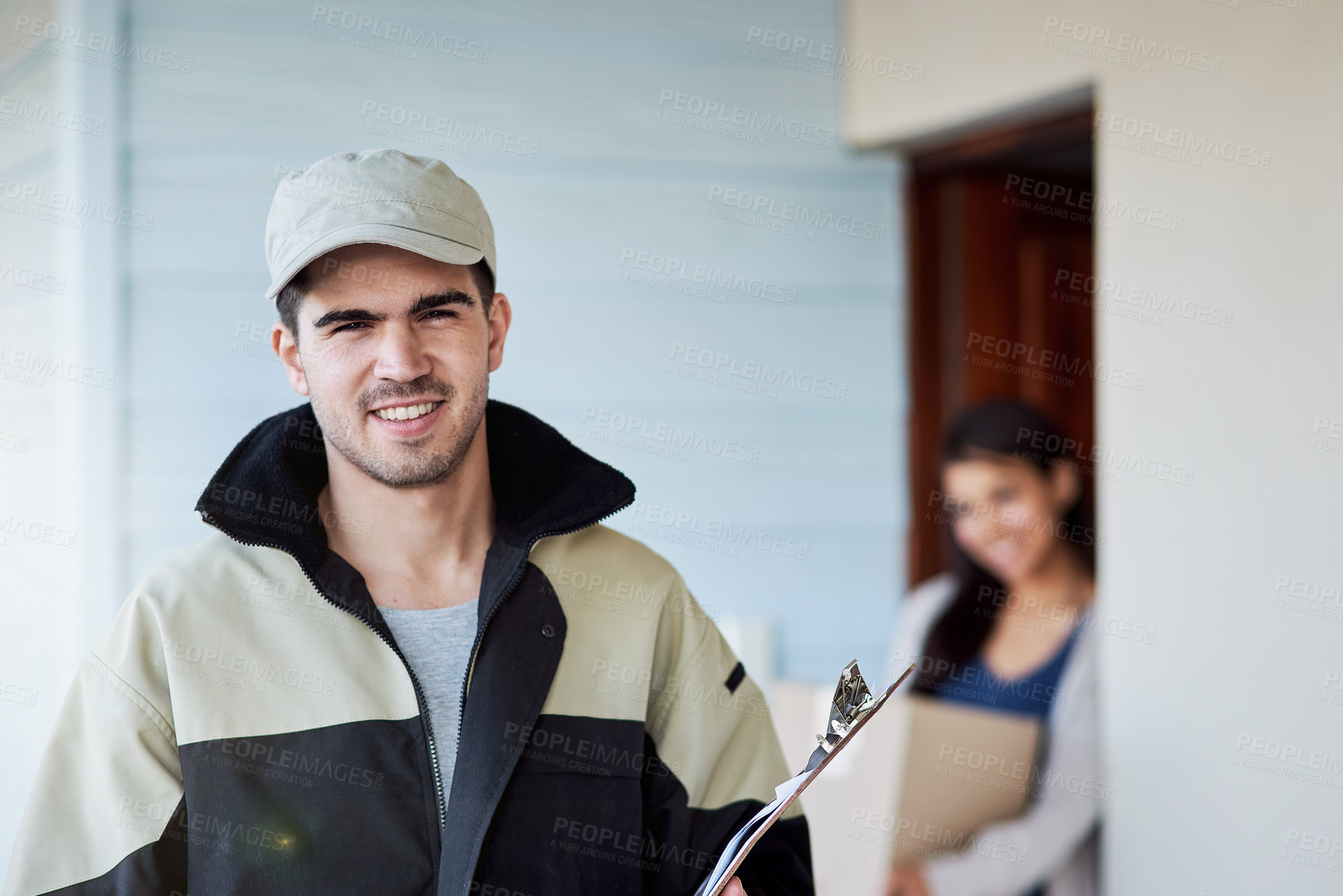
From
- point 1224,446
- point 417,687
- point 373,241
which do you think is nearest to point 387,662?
point 417,687

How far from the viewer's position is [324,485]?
1426 mm

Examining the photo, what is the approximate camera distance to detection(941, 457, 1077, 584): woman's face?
8.54ft

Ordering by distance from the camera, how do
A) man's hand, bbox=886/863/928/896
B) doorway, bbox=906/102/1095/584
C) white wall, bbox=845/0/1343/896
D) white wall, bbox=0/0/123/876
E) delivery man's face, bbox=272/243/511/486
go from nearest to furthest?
delivery man's face, bbox=272/243/511/486
white wall, bbox=0/0/123/876
white wall, bbox=845/0/1343/896
man's hand, bbox=886/863/928/896
doorway, bbox=906/102/1095/584

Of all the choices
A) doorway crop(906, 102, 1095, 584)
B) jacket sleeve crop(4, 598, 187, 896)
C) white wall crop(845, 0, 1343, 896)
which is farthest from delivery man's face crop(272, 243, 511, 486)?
doorway crop(906, 102, 1095, 584)

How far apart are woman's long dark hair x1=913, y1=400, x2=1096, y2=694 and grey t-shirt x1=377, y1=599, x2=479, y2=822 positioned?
162cm

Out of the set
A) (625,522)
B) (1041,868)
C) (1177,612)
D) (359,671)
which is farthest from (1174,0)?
(359,671)

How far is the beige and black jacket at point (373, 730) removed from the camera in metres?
1.22

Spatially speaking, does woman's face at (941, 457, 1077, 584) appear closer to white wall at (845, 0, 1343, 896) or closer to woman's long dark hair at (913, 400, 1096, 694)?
woman's long dark hair at (913, 400, 1096, 694)

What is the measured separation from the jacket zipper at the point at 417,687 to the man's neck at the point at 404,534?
0.06 metres

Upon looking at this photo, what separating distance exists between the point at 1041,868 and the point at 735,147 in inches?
69.5

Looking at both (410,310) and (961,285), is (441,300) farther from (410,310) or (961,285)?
(961,285)

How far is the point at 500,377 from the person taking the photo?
2.07 metres

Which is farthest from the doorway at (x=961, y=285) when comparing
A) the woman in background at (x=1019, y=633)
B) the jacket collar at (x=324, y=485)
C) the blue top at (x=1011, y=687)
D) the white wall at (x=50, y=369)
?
the white wall at (x=50, y=369)

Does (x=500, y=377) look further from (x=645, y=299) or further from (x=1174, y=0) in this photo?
(x=1174, y=0)
